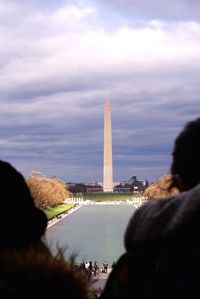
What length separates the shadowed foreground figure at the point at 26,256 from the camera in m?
2.38

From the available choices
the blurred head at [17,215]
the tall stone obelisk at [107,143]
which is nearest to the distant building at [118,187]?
the tall stone obelisk at [107,143]

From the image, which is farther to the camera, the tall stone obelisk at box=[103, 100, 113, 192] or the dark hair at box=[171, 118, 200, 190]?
the tall stone obelisk at box=[103, 100, 113, 192]

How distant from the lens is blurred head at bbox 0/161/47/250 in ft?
9.15

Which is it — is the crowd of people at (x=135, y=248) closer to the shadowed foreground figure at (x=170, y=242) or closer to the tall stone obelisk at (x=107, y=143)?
the shadowed foreground figure at (x=170, y=242)

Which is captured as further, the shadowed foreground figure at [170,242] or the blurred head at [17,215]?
the blurred head at [17,215]

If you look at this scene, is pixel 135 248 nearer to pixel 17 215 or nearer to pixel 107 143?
pixel 17 215

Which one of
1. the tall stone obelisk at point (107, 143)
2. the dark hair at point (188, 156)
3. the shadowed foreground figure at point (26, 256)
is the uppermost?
the tall stone obelisk at point (107, 143)

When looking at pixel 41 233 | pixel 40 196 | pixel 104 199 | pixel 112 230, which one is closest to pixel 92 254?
pixel 112 230

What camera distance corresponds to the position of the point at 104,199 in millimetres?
128500

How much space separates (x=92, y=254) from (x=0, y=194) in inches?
1308

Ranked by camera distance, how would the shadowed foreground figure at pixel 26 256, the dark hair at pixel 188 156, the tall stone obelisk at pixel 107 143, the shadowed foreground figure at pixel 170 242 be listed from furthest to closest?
the tall stone obelisk at pixel 107 143 → the dark hair at pixel 188 156 → the shadowed foreground figure at pixel 170 242 → the shadowed foreground figure at pixel 26 256

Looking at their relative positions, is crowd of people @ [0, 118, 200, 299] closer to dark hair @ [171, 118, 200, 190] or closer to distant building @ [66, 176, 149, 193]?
dark hair @ [171, 118, 200, 190]

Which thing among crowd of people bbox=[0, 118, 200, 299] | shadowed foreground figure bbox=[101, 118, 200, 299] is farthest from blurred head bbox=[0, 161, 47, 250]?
shadowed foreground figure bbox=[101, 118, 200, 299]

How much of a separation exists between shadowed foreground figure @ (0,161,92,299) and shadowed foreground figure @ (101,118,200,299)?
0.68 feet
